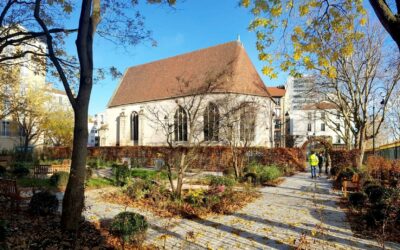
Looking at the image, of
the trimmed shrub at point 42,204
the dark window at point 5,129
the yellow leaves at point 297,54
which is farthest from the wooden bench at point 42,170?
the dark window at point 5,129

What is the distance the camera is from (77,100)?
22.0ft

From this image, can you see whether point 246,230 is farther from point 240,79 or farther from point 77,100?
point 240,79

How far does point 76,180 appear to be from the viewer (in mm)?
6500

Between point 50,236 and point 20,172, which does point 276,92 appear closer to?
point 20,172

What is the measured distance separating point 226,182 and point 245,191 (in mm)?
1221

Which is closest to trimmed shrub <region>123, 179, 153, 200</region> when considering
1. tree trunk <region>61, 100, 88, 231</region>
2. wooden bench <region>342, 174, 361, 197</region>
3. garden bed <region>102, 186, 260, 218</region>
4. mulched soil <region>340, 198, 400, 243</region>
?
garden bed <region>102, 186, 260, 218</region>

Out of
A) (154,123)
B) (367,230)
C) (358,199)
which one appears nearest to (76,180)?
(367,230)

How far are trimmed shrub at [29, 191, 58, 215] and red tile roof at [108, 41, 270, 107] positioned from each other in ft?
89.9

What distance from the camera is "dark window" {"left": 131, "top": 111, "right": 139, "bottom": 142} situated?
1879 inches

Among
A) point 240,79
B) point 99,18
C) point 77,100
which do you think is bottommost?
point 77,100

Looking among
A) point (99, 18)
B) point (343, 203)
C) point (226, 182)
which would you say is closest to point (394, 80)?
point (343, 203)

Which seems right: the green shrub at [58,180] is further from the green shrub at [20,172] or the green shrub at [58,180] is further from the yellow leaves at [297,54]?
the yellow leaves at [297,54]

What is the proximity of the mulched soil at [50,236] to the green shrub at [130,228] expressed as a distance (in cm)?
17

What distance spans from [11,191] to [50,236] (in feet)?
11.6
